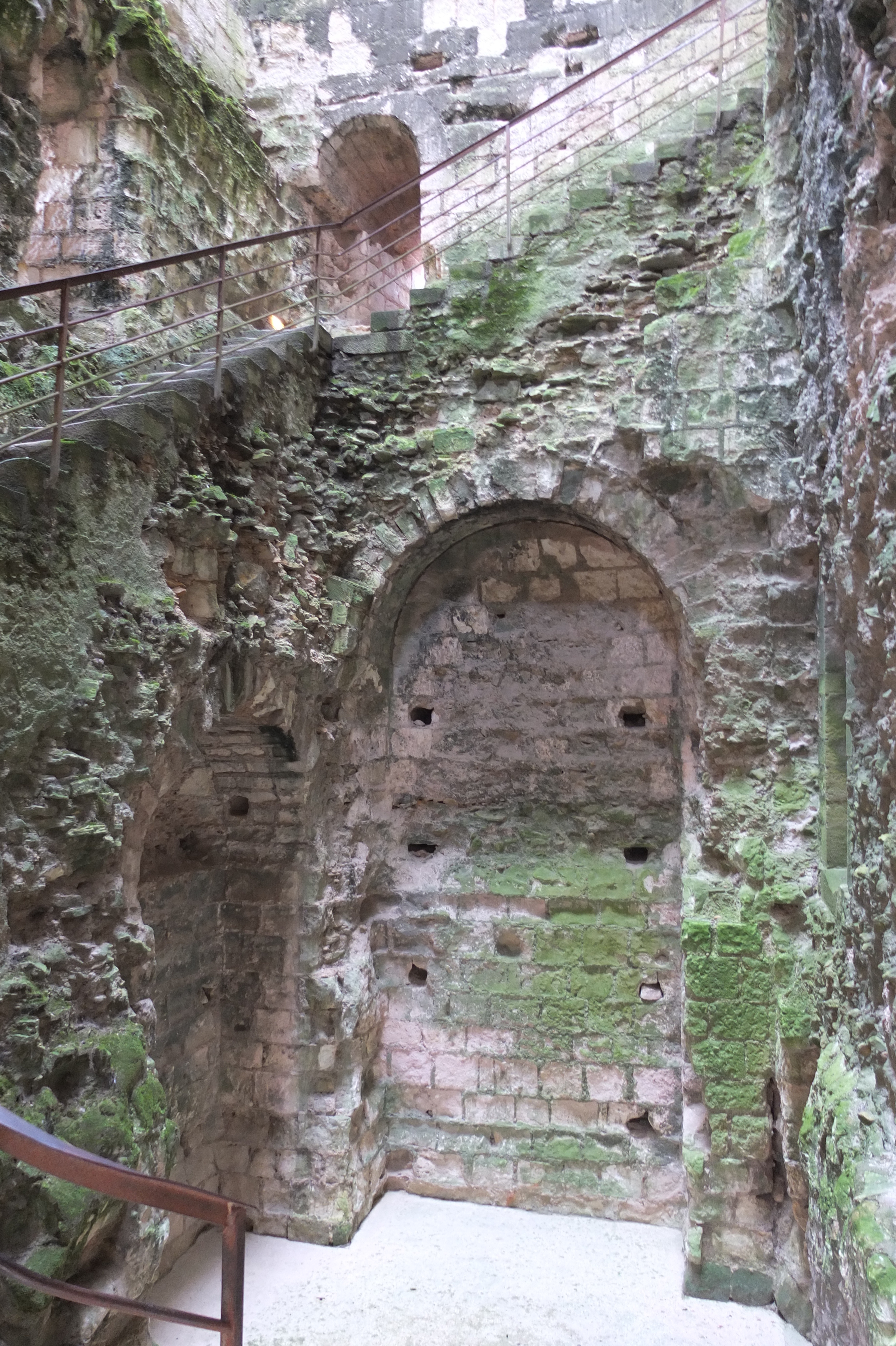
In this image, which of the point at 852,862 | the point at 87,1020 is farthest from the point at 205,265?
the point at 852,862

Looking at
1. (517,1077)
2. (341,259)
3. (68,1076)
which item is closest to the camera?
(68,1076)

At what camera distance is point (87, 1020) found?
10.2 feet

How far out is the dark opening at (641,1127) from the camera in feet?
16.1

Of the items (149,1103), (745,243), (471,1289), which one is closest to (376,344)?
(745,243)

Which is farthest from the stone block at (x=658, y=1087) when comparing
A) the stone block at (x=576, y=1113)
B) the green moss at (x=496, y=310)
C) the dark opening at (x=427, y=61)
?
the dark opening at (x=427, y=61)

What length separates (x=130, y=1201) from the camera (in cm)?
167

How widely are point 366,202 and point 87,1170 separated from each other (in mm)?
Answer: 8690

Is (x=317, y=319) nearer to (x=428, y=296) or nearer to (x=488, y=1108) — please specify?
(x=428, y=296)

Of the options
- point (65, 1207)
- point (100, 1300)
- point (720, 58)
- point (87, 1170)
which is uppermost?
point (720, 58)

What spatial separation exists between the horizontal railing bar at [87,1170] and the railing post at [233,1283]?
0.14 metres

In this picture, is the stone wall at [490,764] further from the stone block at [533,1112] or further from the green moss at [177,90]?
the green moss at [177,90]

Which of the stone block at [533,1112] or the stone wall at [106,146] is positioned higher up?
the stone wall at [106,146]

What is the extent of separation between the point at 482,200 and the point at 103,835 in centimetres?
596

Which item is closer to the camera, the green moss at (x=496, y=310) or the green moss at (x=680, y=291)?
the green moss at (x=680, y=291)
